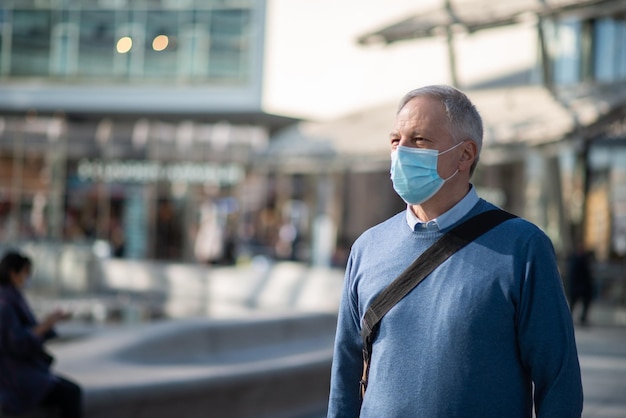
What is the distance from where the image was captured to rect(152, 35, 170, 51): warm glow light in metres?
37.7

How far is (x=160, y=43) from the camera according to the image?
3778cm

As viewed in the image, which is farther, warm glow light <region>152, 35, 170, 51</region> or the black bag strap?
warm glow light <region>152, 35, 170, 51</region>

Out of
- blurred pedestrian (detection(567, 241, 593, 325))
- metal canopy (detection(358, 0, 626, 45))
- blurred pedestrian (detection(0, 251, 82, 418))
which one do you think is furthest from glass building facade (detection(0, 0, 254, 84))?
blurred pedestrian (detection(0, 251, 82, 418))

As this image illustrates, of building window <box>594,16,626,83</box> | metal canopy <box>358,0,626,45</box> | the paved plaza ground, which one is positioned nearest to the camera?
the paved plaza ground

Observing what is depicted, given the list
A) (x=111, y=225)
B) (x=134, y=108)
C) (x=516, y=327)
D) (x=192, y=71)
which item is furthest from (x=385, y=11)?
(x=516, y=327)

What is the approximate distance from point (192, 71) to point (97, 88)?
384cm

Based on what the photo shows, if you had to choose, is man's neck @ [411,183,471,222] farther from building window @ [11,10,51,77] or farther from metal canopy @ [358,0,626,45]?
building window @ [11,10,51,77]

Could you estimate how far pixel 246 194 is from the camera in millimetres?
39281

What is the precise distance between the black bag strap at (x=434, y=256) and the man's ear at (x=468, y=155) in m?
0.16

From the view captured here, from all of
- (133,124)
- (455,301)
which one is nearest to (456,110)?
(455,301)

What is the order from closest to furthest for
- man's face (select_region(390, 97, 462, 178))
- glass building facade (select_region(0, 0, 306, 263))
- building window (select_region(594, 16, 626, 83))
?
man's face (select_region(390, 97, 462, 178)) < building window (select_region(594, 16, 626, 83)) < glass building facade (select_region(0, 0, 306, 263))

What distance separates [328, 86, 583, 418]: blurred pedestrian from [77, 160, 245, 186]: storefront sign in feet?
120

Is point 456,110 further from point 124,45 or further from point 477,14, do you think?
point 124,45

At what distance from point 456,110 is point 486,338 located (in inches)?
25.7
